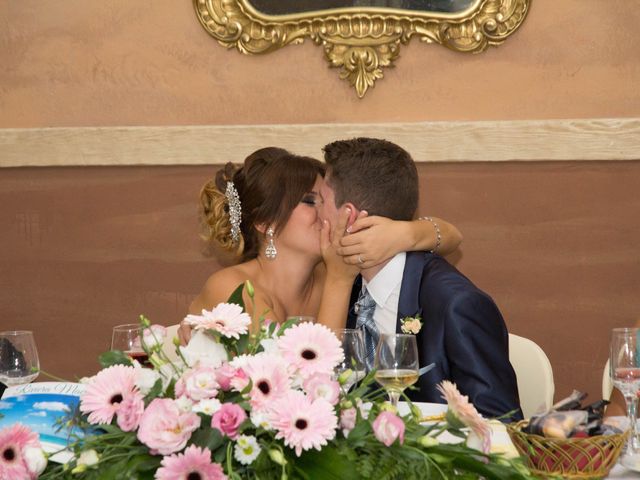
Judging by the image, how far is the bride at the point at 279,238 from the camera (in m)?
2.76

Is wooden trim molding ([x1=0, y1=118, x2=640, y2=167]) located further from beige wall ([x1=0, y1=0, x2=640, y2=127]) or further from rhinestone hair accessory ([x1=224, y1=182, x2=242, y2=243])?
rhinestone hair accessory ([x1=224, y1=182, x2=242, y2=243])

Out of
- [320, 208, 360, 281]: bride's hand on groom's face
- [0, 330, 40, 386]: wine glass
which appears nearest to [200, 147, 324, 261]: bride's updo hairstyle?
[320, 208, 360, 281]: bride's hand on groom's face

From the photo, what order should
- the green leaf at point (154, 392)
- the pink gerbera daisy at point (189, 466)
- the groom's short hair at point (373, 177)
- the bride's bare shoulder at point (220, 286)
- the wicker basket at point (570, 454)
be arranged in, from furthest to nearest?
the bride's bare shoulder at point (220, 286) → the groom's short hair at point (373, 177) → the wicker basket at point (570, 454) → the green leaf at point (154, 392) → the pink gerbera daisy at point (189, 466)

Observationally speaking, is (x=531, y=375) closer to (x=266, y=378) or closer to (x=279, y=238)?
(x=279, y=238)

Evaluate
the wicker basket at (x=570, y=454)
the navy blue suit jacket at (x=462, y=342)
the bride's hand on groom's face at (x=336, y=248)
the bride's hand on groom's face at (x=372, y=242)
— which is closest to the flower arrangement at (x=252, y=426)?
the wicker basket at (x=570, y=454)

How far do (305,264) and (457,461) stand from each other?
197cm

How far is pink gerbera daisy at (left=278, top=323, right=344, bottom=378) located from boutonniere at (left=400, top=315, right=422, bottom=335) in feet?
3.86

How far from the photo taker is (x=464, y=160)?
3.94m

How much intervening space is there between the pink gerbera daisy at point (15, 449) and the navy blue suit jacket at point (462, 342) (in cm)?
125

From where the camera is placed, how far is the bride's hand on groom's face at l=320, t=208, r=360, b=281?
8.71ft

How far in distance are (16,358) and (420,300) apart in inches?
40.9

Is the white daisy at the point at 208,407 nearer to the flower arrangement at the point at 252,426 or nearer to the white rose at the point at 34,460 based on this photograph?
the flower arrangement at the point at 252,426

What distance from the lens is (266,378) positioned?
120 cm

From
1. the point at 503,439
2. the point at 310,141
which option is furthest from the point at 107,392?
the point at 310,141
